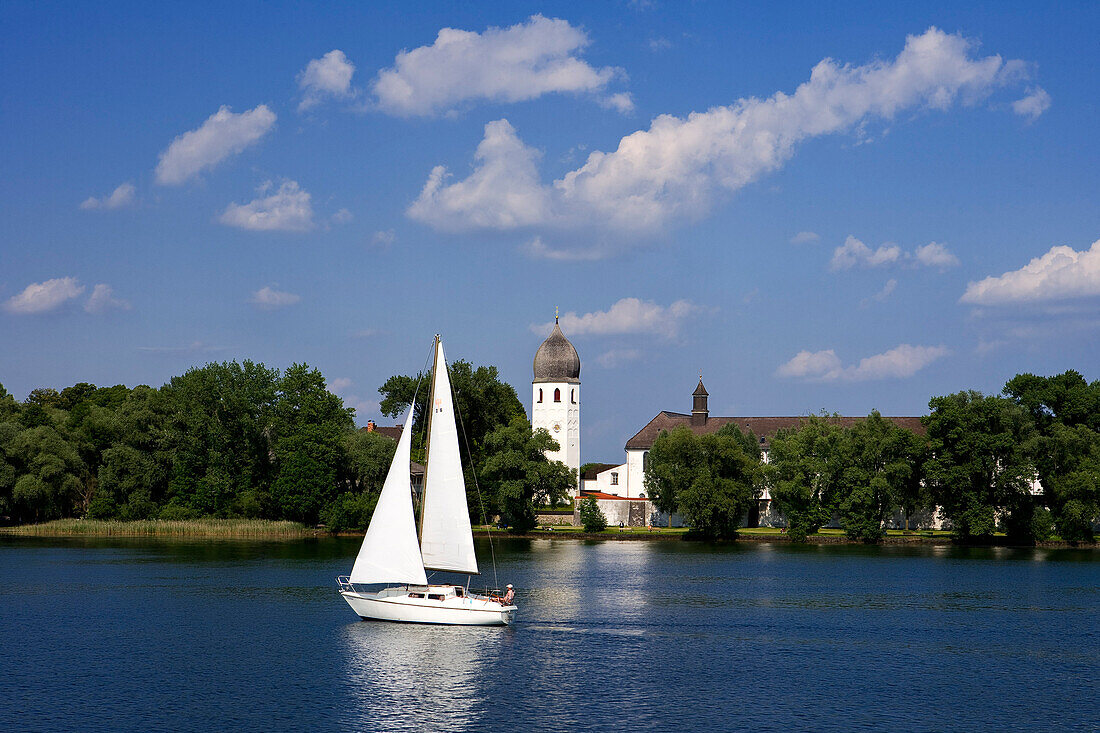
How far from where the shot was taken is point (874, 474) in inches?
3942

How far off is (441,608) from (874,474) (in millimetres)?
66012

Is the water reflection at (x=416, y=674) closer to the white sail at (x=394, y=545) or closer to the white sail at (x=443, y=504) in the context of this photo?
the white sail at (x=394, y=545)

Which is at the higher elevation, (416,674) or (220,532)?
(220,532)

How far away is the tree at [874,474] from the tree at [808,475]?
3.53 feet

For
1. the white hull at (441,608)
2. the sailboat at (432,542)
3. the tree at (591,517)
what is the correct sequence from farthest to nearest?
the tree at (591,517) < the sailboat at (432,542) < the white hull at (441,608)

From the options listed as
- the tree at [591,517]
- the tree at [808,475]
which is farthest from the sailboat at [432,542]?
the tree at [591,517]

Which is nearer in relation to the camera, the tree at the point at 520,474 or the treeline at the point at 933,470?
the treeline at the point at 933,470

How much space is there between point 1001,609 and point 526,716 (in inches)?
1263

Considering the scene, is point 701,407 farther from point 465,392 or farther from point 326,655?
point 326,655

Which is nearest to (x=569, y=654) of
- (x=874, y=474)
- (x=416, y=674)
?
(x=416, y=674)

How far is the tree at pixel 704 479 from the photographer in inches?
4006

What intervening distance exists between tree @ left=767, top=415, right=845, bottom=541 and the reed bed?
47170 mm

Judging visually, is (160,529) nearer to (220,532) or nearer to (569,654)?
(220,532)

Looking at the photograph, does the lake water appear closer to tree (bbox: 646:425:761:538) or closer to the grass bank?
tree (bbox: 646:425:761:538)
